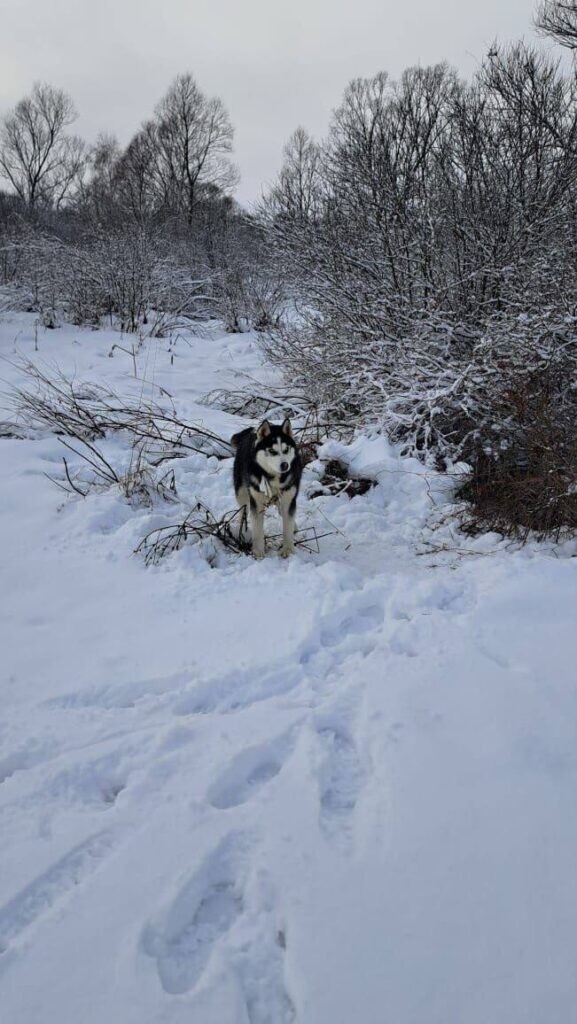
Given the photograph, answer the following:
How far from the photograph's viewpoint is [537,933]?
5.58 feet

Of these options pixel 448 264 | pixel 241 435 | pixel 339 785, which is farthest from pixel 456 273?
pixel 339 785

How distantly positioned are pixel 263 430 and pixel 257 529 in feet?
2.41

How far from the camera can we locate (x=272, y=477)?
4.23m

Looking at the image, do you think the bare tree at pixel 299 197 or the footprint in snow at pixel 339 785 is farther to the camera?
the bare tree at pixel 299 197

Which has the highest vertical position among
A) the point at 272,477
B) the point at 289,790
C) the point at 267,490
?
the point at 272,477

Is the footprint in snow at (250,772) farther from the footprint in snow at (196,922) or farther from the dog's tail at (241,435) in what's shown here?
the dog's tail at (241,435)

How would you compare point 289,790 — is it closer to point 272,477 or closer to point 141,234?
point 272,477

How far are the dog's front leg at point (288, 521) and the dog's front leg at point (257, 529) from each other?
0.17 meters

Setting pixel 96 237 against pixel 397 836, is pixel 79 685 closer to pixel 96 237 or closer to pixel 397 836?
pixel 397 836

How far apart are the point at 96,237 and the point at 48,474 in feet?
42.8

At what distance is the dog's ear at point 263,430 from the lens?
420cm

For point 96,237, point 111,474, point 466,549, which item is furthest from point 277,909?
point 96,237

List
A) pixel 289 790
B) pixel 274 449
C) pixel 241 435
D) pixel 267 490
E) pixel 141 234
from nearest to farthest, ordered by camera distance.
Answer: pixel 289 790 < pixel 274 449 < pixel 267 490 < pixel 241 435 < pixel 141 234

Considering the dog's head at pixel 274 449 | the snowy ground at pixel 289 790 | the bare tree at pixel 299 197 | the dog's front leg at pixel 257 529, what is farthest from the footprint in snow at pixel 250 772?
the bare tree at pixel 299 197
